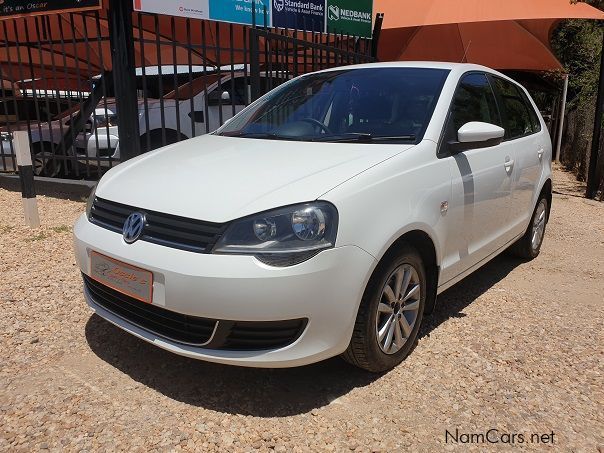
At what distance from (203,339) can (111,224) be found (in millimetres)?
769

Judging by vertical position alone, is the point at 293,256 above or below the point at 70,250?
above

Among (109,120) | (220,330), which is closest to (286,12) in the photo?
(109,120)

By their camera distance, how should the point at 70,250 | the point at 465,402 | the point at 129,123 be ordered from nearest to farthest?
the point at 465,402
the point at 70,250
the point at 129,123

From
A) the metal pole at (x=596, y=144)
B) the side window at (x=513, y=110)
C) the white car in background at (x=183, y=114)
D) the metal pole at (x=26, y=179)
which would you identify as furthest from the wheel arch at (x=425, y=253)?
the metal pole at (x=596, y=144)

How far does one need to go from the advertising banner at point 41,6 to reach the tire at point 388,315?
4.79 m

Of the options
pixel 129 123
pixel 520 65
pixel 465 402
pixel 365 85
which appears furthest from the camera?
pixel 520 65

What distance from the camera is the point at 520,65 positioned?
35.6 feet

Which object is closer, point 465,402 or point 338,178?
point 338,178

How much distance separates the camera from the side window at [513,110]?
13.1 feet

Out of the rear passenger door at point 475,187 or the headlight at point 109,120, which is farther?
the headlight at point 109,120

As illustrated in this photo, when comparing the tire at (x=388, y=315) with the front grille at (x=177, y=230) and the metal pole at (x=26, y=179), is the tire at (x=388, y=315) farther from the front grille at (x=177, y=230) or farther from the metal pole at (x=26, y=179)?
the metal pole at (x=26, y=179)

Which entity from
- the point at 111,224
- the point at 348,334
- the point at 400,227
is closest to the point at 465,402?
the point at 348,334

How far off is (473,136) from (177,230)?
5.58 ft

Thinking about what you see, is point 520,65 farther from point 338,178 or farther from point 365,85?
point 338,178
